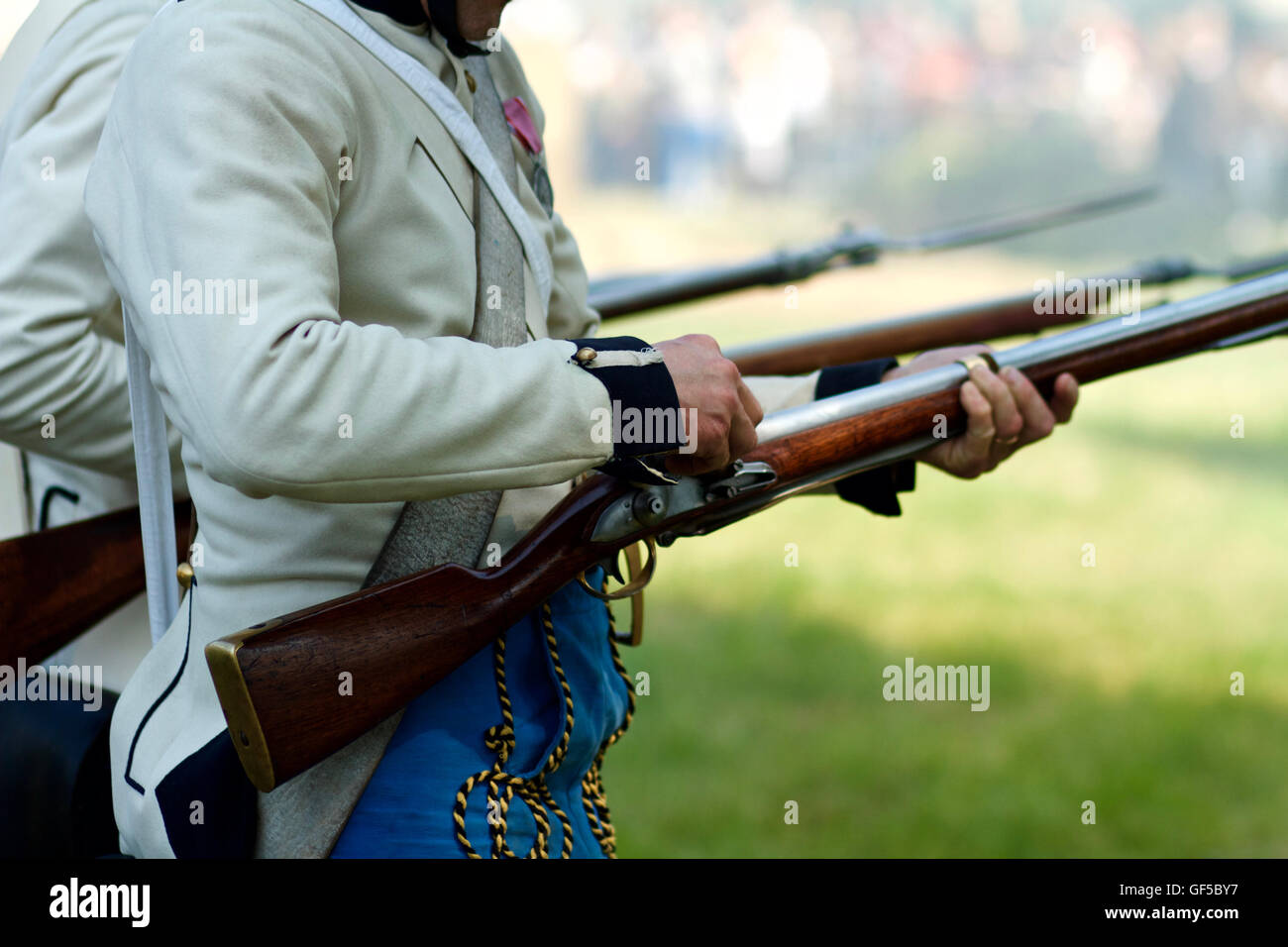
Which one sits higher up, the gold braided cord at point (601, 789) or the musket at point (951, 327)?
the musket at point (951, 327)

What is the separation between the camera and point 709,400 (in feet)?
5.39

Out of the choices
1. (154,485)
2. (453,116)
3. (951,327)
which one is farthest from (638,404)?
(951,327)

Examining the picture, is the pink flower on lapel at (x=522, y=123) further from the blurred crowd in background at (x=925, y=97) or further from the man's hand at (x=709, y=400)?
the blurred crowd in background at (x=925, y=97)

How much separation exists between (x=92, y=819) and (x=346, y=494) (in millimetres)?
1070

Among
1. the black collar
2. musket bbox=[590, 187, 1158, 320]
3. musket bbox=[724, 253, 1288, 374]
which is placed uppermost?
musket bbox=[590, 187, 1158, 320]

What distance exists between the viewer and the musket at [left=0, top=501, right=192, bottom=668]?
234 centimetres

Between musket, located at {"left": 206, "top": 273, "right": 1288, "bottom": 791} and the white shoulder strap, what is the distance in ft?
1.26

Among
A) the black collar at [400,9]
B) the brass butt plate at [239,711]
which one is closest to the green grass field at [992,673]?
the brass butt plate at [239,711]

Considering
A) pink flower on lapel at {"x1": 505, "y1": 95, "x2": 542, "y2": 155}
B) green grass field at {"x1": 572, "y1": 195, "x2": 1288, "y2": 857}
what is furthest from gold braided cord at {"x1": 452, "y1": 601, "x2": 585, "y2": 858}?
green grass field at {"x1": 572, "y1": 195, "x2": 1288, "y2": 857}

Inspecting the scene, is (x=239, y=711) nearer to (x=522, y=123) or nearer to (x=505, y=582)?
(x=505, y=582)

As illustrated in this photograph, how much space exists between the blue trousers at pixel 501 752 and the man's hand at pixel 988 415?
775 mm

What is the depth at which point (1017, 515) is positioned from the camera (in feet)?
29.9

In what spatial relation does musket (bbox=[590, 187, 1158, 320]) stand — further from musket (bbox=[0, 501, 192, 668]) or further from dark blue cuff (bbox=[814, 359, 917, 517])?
musket (bbox=[0, 501, 192, 668])

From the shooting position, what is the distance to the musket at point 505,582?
1.59 metres
